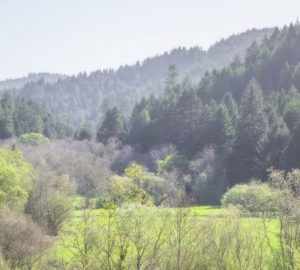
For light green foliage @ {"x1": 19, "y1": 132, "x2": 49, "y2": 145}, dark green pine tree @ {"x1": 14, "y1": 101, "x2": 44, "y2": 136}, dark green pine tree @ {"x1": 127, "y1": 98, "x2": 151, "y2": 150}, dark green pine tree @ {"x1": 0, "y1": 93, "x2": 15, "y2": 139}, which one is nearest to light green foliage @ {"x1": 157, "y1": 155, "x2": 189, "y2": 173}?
dark green pine tree @ {"x1": 127, "y1": 98, "x2": 151, "y2": 150}

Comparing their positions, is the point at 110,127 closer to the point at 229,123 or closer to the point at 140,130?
the point at 140,130

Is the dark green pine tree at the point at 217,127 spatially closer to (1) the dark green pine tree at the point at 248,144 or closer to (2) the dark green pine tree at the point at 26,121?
(1) the dark green pine tree at the point at 248,144

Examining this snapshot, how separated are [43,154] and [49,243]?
173ft

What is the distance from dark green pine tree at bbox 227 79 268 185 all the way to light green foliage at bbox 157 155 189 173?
26.4ft

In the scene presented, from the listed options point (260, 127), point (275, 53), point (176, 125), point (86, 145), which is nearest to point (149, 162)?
point (176, 125)

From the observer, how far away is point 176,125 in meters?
85.0

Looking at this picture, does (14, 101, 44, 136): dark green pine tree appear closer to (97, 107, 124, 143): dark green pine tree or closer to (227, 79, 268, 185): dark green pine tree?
(97, 107, 124, 143): dark green pine tree

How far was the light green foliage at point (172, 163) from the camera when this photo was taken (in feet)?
235

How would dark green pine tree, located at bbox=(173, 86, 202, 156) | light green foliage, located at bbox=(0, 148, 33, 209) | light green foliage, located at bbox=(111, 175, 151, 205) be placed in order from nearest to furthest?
light green foliage, located at bbox=(111, 175, 151, 205), light green foliage, located at bbox=(0, 148, 33, 209), dark green pine tree, located at bbox=(173, 86, 202, 156)

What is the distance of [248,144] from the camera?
6694 cm

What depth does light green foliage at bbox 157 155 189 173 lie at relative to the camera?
71.8 metres

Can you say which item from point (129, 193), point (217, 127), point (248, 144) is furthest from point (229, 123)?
point (129, 193)

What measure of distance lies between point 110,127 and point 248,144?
112 ft

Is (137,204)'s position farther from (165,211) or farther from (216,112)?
(216,112)
